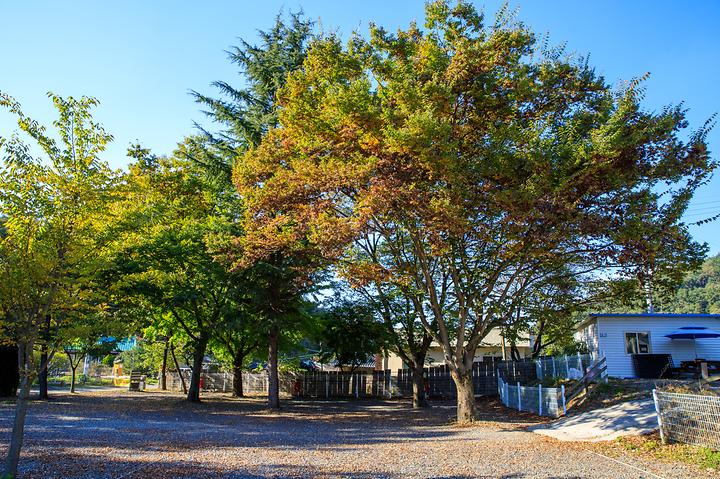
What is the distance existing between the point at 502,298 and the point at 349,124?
288 inches

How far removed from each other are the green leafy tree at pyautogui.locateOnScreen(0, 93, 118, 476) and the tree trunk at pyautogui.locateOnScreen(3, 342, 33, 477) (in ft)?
0.04

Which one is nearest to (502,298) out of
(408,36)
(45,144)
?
(408,36)

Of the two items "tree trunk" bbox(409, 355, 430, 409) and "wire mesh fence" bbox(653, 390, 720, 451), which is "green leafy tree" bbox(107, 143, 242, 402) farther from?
"wire mesh fence" bbox(653, 390, 720, 451)

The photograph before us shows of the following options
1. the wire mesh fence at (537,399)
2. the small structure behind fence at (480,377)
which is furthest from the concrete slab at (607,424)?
the small structure behind fence at (480,377)

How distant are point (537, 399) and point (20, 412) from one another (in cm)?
1555

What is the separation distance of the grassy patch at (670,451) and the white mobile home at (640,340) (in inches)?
496

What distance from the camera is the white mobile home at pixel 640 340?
878 inches

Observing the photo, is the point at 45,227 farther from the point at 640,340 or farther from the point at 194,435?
the point at 640,340

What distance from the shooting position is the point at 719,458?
8469 mm

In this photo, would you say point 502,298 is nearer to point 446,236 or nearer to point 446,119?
point 446,236

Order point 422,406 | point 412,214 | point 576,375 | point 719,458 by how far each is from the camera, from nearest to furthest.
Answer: point 719,458 → point 412,214 → point 576,375 → point 422,406

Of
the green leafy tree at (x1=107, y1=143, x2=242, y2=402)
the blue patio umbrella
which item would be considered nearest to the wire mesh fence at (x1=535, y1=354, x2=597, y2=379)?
the blue patio umbrella

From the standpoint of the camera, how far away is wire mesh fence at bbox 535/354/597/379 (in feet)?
63.0

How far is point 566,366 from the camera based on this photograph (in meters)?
20.4
